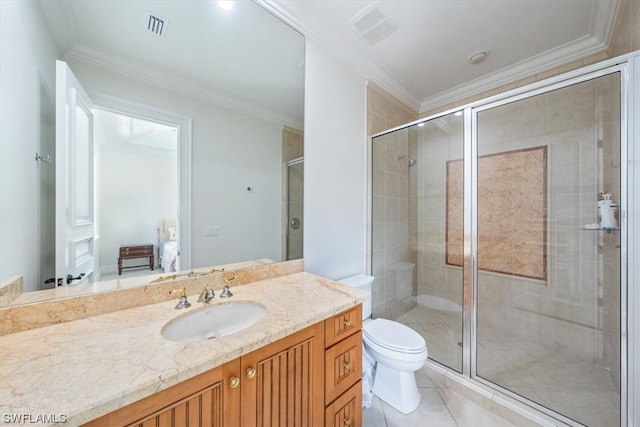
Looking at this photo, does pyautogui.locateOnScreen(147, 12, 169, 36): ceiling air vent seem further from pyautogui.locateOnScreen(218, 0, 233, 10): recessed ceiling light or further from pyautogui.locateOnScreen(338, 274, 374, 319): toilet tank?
pyautogui.locateOnScreen(338, 274, 374, 319): toilet tank

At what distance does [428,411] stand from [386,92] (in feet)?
8.57

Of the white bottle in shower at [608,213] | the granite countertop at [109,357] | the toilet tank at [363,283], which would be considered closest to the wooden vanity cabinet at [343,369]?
the granite countertop at [109,357]

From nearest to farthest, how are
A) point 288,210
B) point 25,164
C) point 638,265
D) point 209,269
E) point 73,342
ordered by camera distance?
point 73,342
point 25,164
point 638,265
point 209,269
point 288,210

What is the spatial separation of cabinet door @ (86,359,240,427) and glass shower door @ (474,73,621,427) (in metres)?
1.76

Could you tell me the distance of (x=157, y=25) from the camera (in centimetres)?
110

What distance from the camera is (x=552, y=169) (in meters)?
1.90

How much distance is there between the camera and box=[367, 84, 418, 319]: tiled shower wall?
2.17m

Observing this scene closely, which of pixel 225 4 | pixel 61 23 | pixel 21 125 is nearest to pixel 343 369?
pixel 21 125

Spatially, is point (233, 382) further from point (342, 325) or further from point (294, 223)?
point (294, 223)

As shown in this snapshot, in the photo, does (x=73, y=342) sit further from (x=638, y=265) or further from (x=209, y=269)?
(x=638, y=265)

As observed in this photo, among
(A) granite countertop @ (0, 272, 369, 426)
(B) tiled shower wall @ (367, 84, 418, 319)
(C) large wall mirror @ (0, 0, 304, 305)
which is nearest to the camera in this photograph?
(A) granite countertop @ (0, 272, 369, 426)

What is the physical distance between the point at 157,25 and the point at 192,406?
155cm

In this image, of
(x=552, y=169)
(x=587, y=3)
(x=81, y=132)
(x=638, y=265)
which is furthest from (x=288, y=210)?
(x=587, y=3)

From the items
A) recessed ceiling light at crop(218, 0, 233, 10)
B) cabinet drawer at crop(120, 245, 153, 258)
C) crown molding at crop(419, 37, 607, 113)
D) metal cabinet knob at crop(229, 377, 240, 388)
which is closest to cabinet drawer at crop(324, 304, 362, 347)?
metal cabinet knob at crop(229, 377, 240, 388)
